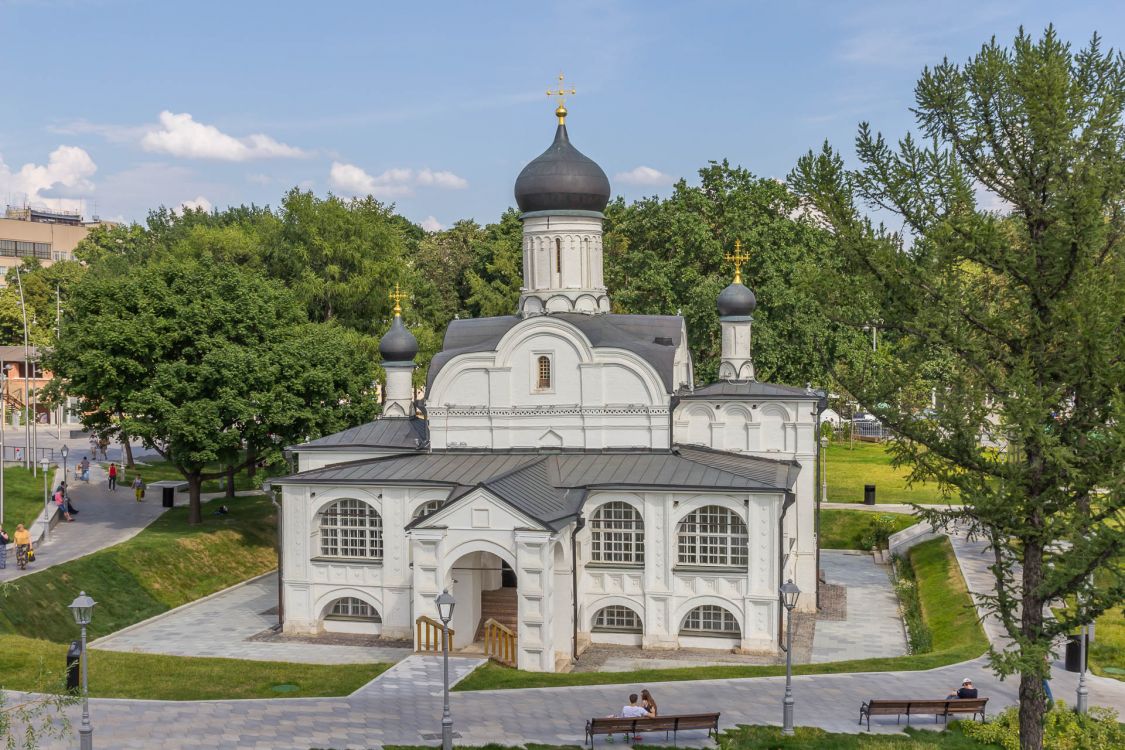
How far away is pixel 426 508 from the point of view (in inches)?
1209

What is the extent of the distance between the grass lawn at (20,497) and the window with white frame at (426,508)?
52.5 ft

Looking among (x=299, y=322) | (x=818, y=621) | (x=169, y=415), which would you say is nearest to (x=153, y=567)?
(x=169, y=415)

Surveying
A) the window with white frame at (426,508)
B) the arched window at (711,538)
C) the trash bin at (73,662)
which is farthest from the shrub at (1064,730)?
the trash bin at (73,662)

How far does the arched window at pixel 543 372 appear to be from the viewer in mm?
31969

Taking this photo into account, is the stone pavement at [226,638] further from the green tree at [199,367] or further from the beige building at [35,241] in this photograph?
the beige building at [35,241]

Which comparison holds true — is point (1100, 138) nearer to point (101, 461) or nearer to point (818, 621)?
point (818, 621)

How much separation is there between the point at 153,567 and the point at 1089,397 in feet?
97.1

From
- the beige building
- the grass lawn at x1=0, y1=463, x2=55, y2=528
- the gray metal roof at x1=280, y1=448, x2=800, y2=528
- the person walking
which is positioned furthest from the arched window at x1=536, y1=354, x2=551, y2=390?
the beige building

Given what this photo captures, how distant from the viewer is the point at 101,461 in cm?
5606

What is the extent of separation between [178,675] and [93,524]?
17.6 metres

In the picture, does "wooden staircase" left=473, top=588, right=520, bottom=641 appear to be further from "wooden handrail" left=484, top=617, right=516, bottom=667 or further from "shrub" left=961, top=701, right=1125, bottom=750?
"shrub" left=961, top=701, right=1125, bottom=750

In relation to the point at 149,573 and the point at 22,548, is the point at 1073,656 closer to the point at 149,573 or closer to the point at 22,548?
the point at 149,573

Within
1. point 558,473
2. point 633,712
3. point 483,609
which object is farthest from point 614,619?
point 633,712

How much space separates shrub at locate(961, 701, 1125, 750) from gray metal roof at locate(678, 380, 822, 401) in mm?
13625
